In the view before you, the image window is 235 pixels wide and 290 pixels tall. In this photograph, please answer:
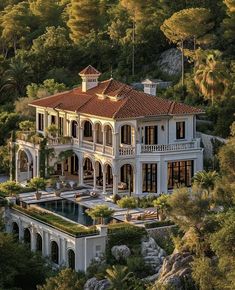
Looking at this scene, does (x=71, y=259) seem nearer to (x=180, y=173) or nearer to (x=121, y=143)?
(x=121, y=143)

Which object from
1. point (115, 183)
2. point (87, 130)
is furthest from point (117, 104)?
point (115, 183)

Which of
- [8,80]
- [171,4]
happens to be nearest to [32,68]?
[8,80]

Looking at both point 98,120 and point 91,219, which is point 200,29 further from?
point 91,219

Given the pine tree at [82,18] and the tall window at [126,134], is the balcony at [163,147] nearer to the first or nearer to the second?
the tall window at [126,134]

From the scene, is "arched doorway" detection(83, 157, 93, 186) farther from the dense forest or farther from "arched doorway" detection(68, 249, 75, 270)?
"arched doorway" detection(68, 249, 75, 270)

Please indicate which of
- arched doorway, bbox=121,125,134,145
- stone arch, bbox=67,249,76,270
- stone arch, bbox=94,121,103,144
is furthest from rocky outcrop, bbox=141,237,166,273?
stone arch, bbox=94,121,103,144

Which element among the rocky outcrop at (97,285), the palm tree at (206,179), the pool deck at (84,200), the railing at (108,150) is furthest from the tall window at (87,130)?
the rocky outcrop at (97,285)
